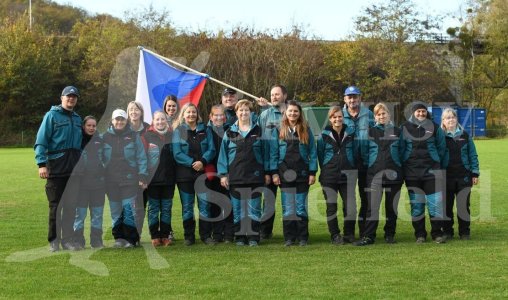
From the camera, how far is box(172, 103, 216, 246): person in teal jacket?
8133mm

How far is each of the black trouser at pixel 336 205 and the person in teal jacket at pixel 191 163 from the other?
141cm

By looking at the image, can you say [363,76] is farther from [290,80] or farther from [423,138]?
[423,138]

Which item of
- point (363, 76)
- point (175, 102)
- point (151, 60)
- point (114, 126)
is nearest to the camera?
point (114, 126)

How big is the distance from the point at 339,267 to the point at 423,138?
7.42ft

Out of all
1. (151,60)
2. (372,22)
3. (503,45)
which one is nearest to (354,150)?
(151,60)

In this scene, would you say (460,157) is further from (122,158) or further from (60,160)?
(60,160)

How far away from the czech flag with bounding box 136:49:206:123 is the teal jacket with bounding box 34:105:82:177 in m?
3.61

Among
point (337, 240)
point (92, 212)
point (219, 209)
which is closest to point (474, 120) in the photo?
point (337, 240)

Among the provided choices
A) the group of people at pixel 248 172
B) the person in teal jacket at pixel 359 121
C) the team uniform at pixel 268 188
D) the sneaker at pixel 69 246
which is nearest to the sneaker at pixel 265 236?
the team uniform at pixel 268 188

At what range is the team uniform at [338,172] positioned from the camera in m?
7.99

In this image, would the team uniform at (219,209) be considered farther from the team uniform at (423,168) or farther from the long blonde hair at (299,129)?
the team uniform at (423,168)

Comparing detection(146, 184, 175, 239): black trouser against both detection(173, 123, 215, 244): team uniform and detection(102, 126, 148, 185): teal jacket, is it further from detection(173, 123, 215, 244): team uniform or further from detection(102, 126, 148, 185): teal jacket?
detection(102, 126, 148, 185): teal jacket

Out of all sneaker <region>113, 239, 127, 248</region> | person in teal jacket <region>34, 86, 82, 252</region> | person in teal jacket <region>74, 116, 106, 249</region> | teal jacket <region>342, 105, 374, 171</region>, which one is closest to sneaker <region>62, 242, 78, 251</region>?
person in teal jacket <region>34, 86, 82, 252</region>

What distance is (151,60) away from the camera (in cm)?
1170
